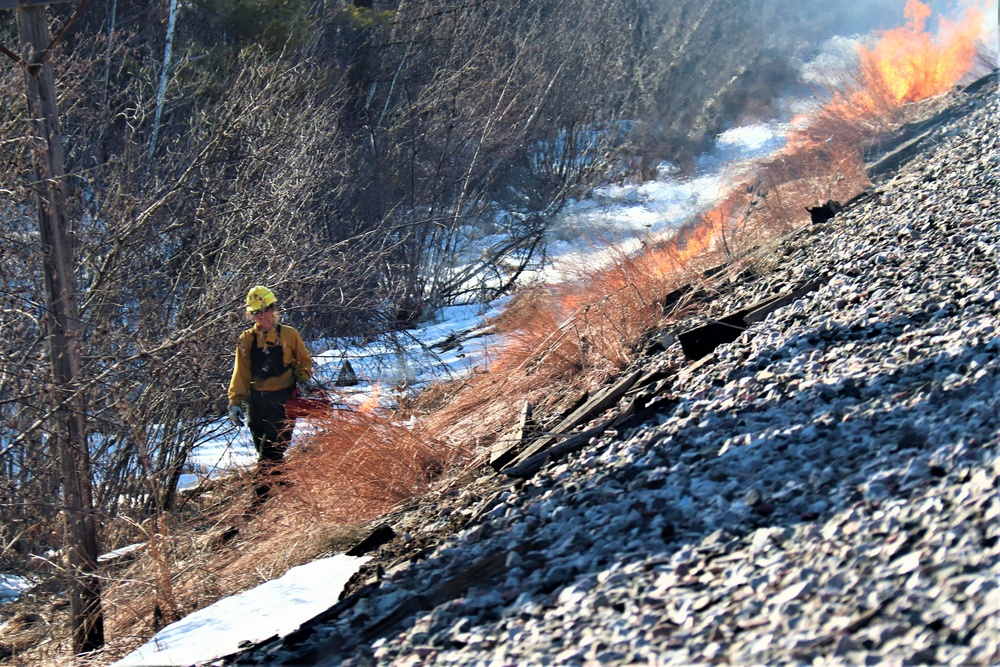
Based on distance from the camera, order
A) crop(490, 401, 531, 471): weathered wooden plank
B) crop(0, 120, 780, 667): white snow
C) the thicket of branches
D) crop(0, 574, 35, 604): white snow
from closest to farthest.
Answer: crop(0, 120, 780, 667): white snow → crop(490, 401, 531, 471): weathered wooden plank → crop(0, 574, 35, 604): white snow → the thicket of branches

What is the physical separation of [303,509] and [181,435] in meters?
4.81

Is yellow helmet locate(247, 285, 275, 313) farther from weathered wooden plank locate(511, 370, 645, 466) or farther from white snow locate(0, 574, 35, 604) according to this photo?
white snow locate(0, 574, 35, 604)

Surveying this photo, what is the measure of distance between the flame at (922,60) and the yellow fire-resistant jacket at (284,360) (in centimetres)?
1624

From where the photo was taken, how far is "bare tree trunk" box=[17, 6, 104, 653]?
21.7 feet

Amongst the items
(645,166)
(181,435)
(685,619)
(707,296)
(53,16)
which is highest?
(53,16)

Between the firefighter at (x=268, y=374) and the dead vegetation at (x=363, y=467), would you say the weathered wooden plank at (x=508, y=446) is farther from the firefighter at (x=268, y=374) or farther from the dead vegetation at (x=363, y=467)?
the firefighter at (x=268, y=374)

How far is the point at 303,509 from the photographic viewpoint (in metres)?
5.95

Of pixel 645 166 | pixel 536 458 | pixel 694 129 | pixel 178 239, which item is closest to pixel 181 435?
pixel 178 239

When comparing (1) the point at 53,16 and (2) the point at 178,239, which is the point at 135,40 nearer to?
(1) the point at 53,16

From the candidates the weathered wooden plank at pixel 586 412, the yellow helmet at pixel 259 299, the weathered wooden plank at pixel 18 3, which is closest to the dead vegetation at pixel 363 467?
the weathered wooden plank at pixel 586 412

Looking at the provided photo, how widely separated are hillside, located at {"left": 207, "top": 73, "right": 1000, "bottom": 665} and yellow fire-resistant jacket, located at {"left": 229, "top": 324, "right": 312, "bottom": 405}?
2786 mm

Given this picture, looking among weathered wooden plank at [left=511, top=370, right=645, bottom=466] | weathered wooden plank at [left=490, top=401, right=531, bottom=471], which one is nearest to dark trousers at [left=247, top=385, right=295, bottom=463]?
weathered wooden plank at [left=490, top=401, right=531, bottom=471]

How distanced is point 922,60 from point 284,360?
20092mm

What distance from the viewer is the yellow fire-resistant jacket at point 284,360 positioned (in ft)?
24.9
